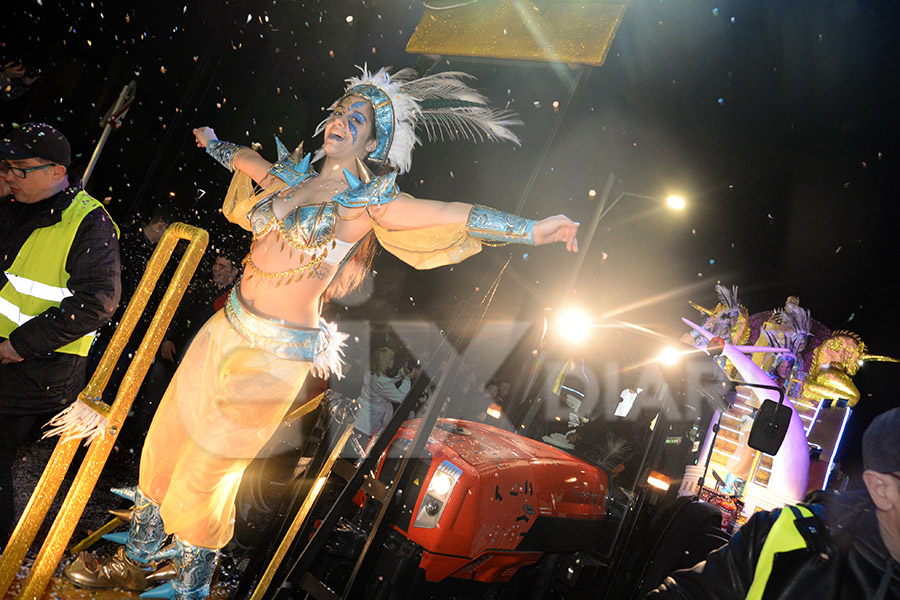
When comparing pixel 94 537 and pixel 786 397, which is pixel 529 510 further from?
pixel 786 397

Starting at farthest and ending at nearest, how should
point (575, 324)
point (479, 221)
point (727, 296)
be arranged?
1. point (727, 296)
2. point (575, 324)
3. point (479, 221)

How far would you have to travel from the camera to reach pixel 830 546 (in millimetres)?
1755

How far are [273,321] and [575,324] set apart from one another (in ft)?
7.73

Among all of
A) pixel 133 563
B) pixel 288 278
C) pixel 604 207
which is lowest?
pixel 133 563

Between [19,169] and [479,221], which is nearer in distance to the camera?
[479,221]

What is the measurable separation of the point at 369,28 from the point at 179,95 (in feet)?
6.86

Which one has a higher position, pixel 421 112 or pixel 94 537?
pixel 421 112

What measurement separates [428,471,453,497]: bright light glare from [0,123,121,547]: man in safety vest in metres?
2.10

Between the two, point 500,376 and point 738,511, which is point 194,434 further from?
point 738,511

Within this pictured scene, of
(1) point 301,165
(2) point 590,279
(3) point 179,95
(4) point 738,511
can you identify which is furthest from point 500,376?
(1) point 301,165

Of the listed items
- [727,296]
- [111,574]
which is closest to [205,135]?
[111,574]

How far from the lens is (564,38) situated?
3.38 m

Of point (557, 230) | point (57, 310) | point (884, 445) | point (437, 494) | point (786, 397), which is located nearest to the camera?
point (884, 445)

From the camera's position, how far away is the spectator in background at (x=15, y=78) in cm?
570
